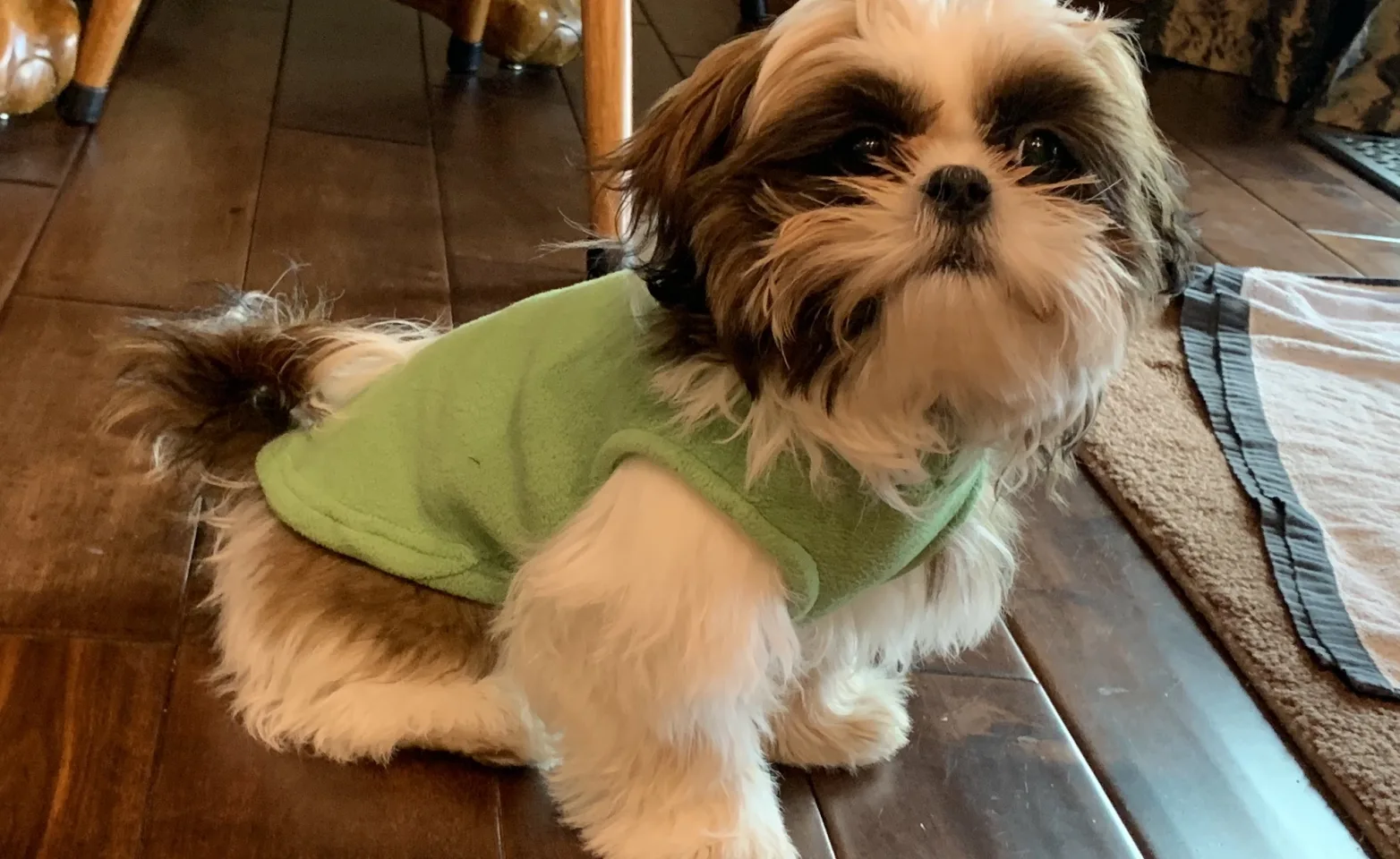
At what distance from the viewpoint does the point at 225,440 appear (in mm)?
1127

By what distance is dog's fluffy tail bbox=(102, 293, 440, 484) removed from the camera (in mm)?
1091

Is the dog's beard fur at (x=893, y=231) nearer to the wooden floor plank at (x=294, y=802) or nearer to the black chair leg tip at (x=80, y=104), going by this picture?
the wooden floor plank at (x=294, y=802)

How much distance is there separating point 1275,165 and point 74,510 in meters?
2.37

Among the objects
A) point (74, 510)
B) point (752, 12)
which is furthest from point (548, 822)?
point (752, 12)

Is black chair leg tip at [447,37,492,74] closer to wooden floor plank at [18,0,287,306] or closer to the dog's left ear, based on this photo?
wooden floor plank at [18,0,287,306]

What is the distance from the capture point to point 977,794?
110cm

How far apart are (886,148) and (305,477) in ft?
1.83

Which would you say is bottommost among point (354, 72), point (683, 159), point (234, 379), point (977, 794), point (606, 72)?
point (354, 72)

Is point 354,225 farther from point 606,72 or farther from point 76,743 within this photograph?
point 76,743

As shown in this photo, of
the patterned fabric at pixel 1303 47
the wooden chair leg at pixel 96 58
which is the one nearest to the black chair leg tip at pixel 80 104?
the wooden chair leg at pixel 96 58

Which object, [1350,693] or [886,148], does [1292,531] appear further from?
[886,148]

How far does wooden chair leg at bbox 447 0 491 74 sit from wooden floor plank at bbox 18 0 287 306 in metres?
0.33

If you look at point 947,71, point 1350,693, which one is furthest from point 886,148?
point 1350,693

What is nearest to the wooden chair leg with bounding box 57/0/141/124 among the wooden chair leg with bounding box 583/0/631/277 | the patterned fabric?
the wooden chair leg with bounding box 583/0/631/277
